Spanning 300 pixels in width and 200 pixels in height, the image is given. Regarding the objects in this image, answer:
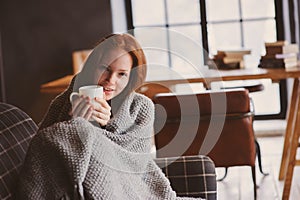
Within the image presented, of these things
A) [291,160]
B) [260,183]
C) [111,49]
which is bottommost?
[260,183]

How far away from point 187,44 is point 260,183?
2.35 meters

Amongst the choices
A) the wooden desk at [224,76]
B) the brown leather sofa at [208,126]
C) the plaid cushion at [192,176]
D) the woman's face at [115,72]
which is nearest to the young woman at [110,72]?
the woman's face at [115,72]

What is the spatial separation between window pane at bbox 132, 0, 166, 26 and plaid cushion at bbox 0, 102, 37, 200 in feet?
13.9

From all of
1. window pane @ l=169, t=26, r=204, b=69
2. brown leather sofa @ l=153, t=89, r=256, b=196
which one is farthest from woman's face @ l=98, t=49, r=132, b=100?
window pane @ l=169, t=26, r=204, b=69

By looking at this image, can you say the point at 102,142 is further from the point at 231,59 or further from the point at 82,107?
the point at 231,59

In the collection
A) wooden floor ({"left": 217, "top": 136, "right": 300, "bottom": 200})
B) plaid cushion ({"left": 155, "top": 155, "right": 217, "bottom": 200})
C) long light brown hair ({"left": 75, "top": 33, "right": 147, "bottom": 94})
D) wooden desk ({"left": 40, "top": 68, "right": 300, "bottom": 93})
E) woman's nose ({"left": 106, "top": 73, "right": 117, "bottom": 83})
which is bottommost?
wooden floor ({"left": 217, "top": 136, "right": 300, "bottom": 200})

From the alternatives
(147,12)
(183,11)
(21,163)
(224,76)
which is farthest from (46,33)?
(21,163)

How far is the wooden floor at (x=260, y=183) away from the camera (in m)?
4.31

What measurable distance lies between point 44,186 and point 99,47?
1.96ft

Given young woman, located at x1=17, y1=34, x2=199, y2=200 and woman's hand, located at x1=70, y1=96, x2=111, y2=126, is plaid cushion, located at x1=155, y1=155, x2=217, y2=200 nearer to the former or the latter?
young woman, located at x1=17, y1=34, x2=199, y2=200

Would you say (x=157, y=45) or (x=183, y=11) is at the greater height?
(x=183, y=11)

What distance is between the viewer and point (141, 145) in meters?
2.51

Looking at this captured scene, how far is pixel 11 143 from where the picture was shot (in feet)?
7.45

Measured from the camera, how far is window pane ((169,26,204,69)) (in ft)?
21.7
